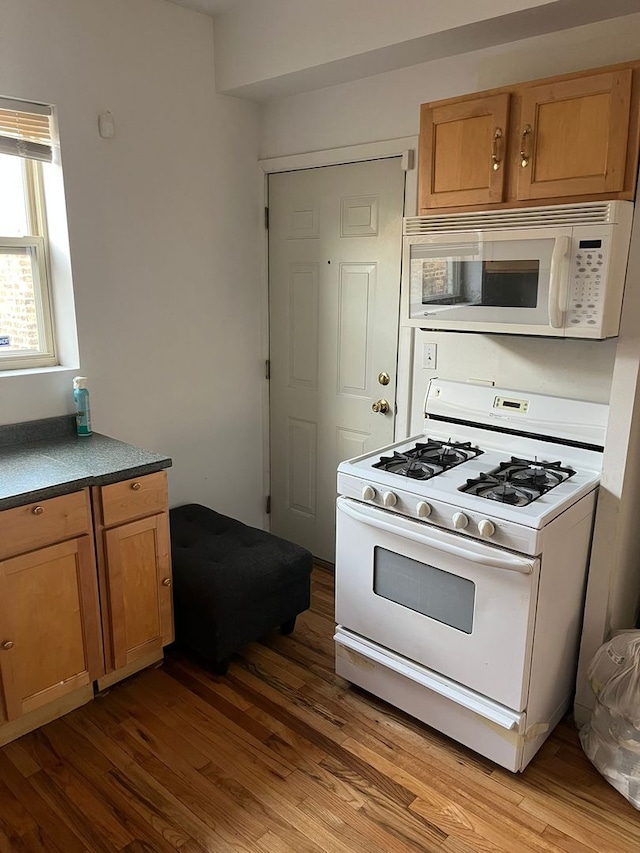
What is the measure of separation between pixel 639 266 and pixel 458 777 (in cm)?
170

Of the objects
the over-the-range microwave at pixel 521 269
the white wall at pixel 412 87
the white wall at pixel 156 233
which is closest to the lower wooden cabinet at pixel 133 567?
the white wall at pixel 156 233

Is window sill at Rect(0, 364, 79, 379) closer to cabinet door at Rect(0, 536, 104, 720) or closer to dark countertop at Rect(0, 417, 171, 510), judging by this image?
dark countertop at Rect(0, 417, 171, 510)

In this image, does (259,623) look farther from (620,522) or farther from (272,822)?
(620,522)

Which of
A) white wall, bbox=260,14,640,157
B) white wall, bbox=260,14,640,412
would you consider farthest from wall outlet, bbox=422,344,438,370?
white wall, bbox=260,14,640,157

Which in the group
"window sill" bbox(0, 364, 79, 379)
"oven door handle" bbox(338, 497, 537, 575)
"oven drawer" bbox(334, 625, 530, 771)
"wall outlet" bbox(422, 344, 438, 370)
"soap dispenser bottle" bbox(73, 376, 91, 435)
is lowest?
"oven drawer" bbox(334, 625, 530, 771)

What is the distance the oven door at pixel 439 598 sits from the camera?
1.92 metres

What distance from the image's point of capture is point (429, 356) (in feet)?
9.21

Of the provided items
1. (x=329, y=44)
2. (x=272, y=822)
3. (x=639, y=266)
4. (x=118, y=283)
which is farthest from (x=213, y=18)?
(x=272, y=822)

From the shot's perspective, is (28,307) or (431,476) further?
(28,307)

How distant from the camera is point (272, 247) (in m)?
3.36

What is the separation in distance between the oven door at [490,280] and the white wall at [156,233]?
47.4 inches

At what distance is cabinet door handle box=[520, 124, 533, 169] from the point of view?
200cm

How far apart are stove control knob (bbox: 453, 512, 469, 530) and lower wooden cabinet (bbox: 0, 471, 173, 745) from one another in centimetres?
109

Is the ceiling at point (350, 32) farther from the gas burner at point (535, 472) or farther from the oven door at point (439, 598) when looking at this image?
the oven door at point (439, 598)
